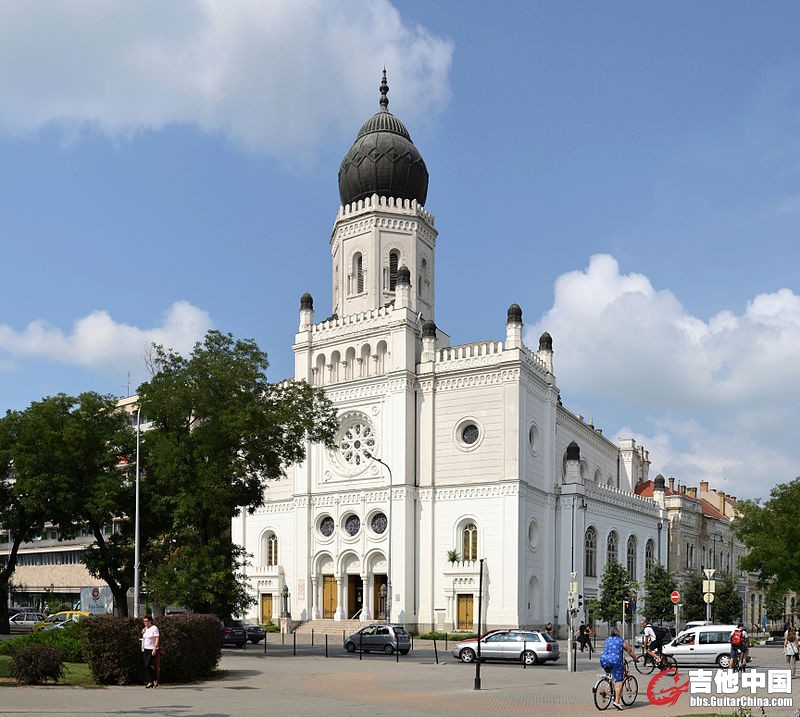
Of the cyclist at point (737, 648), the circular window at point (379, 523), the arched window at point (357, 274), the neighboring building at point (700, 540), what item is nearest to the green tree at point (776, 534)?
the neighboring building at point (700, 540)

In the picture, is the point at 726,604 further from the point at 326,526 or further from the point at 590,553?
the point at 326,526

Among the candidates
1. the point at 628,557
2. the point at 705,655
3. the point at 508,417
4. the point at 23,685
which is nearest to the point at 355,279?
the point at 508,417

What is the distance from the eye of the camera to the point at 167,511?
1674 inches

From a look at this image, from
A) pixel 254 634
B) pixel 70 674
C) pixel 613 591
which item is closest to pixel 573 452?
pixel 613 591

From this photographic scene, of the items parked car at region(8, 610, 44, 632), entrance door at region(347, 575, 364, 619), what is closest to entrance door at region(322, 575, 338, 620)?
entrance door at region(347, 575, 364, 619)

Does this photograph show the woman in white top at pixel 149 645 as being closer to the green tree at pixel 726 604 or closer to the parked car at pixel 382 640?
the parked car at pixel 382 640

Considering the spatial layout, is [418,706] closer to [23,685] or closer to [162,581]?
[23,685]

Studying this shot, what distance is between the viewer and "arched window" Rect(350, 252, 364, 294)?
68.8 m

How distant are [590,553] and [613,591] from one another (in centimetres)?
415

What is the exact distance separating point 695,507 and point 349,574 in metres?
39.1

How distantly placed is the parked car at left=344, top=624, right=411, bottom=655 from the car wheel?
14.2 ft

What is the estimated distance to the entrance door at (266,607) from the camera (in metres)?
66.1

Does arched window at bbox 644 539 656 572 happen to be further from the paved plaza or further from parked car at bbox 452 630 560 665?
the paved plaza

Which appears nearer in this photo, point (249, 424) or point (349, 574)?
point (249, 424)
